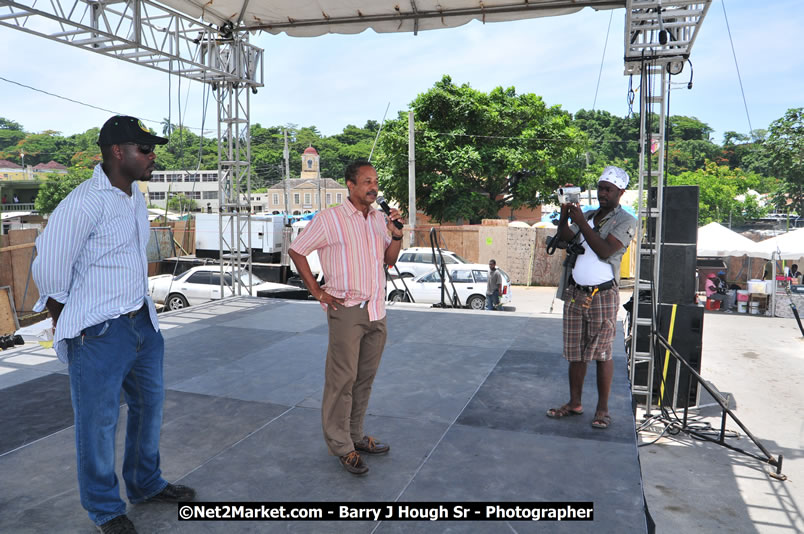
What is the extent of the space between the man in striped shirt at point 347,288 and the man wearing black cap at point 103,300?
0.82 meters

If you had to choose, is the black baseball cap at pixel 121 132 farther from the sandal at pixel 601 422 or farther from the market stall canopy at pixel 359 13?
the market stall canopy at pixel 359 13

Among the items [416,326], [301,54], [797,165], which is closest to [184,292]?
[416,326]

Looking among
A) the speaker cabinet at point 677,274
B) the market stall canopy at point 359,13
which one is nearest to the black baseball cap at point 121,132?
the market stall canopy at point 359,13

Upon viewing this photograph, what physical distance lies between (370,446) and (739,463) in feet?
18.1

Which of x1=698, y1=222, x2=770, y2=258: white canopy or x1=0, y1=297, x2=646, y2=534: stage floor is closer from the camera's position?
x1=0, y1=297, x2=646, y2=534: stage floor

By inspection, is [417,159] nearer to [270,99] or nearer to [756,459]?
[756,459]

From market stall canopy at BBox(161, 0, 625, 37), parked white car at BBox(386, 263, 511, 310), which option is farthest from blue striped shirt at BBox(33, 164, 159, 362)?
parked white car at BBox(386, 263, 511, 310)

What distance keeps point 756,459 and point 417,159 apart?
2486 cm

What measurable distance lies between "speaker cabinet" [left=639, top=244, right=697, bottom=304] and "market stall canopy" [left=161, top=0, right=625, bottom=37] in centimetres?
354

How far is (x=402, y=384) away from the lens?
4.61 m

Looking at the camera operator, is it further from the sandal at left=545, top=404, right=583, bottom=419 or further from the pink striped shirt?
the pink striped shirt

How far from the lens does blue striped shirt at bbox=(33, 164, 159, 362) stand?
2.09 metres

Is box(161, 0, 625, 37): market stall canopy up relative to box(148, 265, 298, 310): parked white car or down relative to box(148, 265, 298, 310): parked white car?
up

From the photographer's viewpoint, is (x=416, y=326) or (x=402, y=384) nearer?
(x=402, y=384)
